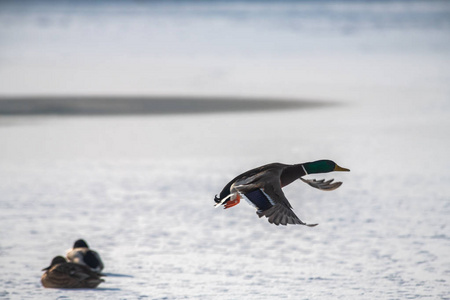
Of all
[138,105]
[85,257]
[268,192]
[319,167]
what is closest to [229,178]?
[85,257]

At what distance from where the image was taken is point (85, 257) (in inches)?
294

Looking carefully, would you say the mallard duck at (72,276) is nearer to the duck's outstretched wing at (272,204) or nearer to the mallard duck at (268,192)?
the mallard duck at (268,192)

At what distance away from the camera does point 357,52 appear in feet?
93.8

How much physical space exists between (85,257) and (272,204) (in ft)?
8.68

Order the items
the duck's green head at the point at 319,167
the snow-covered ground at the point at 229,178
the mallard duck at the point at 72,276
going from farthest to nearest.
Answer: the snow-covered ground at the point at 229,178 → the mallard duck at the point at 72,276 → the duck's green head at the point at 319,167

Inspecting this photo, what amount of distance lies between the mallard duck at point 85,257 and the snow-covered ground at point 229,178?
23 cm

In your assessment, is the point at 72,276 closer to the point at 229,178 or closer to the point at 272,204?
the point at 272,204

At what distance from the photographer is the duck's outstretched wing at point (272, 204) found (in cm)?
528

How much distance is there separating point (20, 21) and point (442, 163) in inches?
1470

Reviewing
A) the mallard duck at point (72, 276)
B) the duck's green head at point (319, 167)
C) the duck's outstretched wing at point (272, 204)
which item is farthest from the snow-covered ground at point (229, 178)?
the duck's outstretched wing at point (272, 204)

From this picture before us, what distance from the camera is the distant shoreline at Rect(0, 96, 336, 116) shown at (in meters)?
17.8

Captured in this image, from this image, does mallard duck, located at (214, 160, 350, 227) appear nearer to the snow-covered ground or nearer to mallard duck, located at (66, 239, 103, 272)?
the snow-covered ground

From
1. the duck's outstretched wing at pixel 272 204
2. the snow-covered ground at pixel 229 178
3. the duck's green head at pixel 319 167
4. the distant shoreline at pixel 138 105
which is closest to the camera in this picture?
the duck's outstretched wing at pixel 272 204

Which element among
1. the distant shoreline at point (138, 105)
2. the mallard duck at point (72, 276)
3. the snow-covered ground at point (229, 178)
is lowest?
the mallard duck at point (72, 276)
